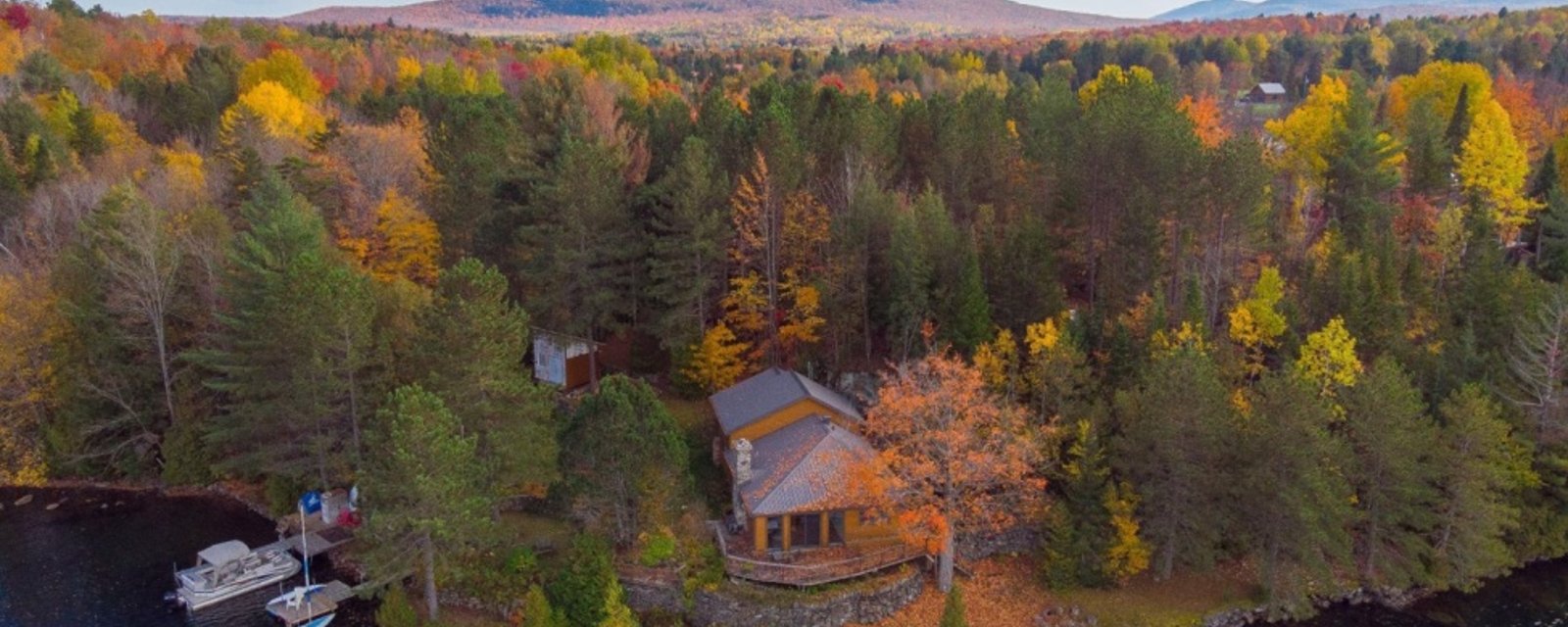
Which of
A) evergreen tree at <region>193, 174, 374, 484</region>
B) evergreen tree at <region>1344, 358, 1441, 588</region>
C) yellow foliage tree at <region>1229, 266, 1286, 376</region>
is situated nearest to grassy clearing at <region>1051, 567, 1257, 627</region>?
evergreen tree at <region>1344, 358, 1441, 588</region>

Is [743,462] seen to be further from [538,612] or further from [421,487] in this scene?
[421,487]

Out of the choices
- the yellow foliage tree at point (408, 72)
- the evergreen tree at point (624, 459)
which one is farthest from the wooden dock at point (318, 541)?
the yellow foliage tree at point (408, 72)

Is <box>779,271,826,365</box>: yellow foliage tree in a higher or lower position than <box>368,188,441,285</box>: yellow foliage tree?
lower

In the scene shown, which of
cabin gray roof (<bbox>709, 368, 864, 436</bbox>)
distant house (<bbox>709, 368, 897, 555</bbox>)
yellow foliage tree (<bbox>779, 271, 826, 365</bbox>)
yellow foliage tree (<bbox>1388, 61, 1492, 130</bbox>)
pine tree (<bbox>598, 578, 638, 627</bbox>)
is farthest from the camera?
yellow foliage tree (<bbox>1388, 61, 1492, 130</bbox>)

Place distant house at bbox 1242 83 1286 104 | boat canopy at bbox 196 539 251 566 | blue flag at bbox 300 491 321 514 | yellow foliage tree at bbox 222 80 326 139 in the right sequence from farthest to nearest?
distant house at bbox 1242 83 1286 104 < yellow foliage tree at bbox 222 80 326 139 < blue flag at bbox 300 491 321 514 < boat canopy at bbox 196 539 251 566

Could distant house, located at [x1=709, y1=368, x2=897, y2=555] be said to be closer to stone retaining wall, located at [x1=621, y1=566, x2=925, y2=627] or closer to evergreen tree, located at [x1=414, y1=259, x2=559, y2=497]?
stone retaining wall, located at [x1=621, y1=566, x2=925, y2=627]

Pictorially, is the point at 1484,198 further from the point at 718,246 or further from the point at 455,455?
the point at 455,455

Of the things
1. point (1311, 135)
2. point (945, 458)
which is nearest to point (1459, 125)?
point (1311, 135)
